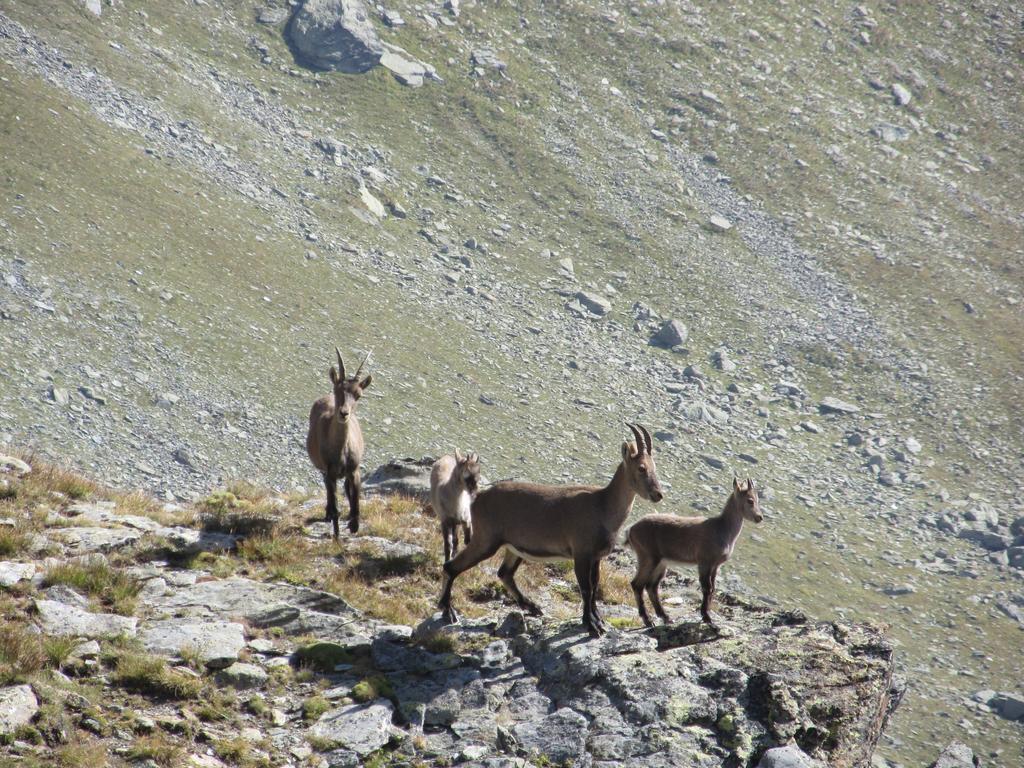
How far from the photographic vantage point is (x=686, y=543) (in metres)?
12.0

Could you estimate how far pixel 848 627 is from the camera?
10.5 m

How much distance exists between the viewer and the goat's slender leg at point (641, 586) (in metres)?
11.5

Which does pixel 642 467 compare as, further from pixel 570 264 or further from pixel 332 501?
pixel 570 264

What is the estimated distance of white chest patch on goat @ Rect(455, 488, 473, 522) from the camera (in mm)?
13070

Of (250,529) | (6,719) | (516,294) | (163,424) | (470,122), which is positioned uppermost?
(6,719)

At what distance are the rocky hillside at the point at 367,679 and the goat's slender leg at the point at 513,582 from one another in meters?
0.49

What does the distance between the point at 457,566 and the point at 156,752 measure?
4375mm

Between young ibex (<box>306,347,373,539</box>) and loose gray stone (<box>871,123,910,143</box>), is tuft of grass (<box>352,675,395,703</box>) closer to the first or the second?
young ibex (<box>306,347,373,539</box>)

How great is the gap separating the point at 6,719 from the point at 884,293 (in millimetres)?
63382

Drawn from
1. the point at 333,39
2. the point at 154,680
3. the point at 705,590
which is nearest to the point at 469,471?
the point at 705,590

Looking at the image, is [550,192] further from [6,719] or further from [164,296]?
[6,719]

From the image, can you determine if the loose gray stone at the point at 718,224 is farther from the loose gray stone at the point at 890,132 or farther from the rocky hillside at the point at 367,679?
the rocky hillside at the point at 367,679

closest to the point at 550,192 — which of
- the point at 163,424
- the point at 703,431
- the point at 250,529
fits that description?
the point at 703,431

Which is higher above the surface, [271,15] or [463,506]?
[463,506]
